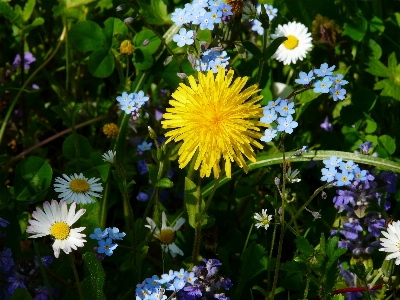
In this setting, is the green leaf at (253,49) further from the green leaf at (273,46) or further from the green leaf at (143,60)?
the green leaf at (143,60)

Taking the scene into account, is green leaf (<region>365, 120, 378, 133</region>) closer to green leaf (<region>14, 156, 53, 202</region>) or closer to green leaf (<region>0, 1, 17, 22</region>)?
green leaf (<region>14, 156, 53, 202</region>)

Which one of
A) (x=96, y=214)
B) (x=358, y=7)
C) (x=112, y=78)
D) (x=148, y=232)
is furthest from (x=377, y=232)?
(x=112, y=78)

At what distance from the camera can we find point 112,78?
311 centimetres

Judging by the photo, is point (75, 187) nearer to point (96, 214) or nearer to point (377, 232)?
point (96, 214)

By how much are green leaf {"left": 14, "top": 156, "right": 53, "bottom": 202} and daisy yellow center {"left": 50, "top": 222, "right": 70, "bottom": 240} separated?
453mm

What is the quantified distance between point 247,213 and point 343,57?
3.50ft

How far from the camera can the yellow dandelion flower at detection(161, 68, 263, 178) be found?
6.53 feet

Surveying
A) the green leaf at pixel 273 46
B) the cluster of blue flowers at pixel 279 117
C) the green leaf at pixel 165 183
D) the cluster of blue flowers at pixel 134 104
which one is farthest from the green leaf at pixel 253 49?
the green leaf at pixel 165 183

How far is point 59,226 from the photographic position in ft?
6.44

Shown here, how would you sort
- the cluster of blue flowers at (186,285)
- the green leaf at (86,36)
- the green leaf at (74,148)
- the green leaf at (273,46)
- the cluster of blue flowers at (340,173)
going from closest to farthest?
Result: the cluster of blue flowers at (186,285) < the cluster of blue flowers at (340,173) < the green leaf at (273,46) < the green leaf at (74,148) < the green leaf at (86,36)

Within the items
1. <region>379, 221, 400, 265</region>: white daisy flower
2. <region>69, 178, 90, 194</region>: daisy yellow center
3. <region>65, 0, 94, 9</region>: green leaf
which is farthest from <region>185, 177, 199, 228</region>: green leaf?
<region>65, 0, 94, 9</region>: green leaf

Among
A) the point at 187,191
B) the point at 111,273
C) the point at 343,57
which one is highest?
the point at 343,57

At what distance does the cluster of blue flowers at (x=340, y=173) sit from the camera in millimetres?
2105

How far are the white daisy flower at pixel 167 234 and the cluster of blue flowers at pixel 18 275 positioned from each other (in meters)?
0.46
